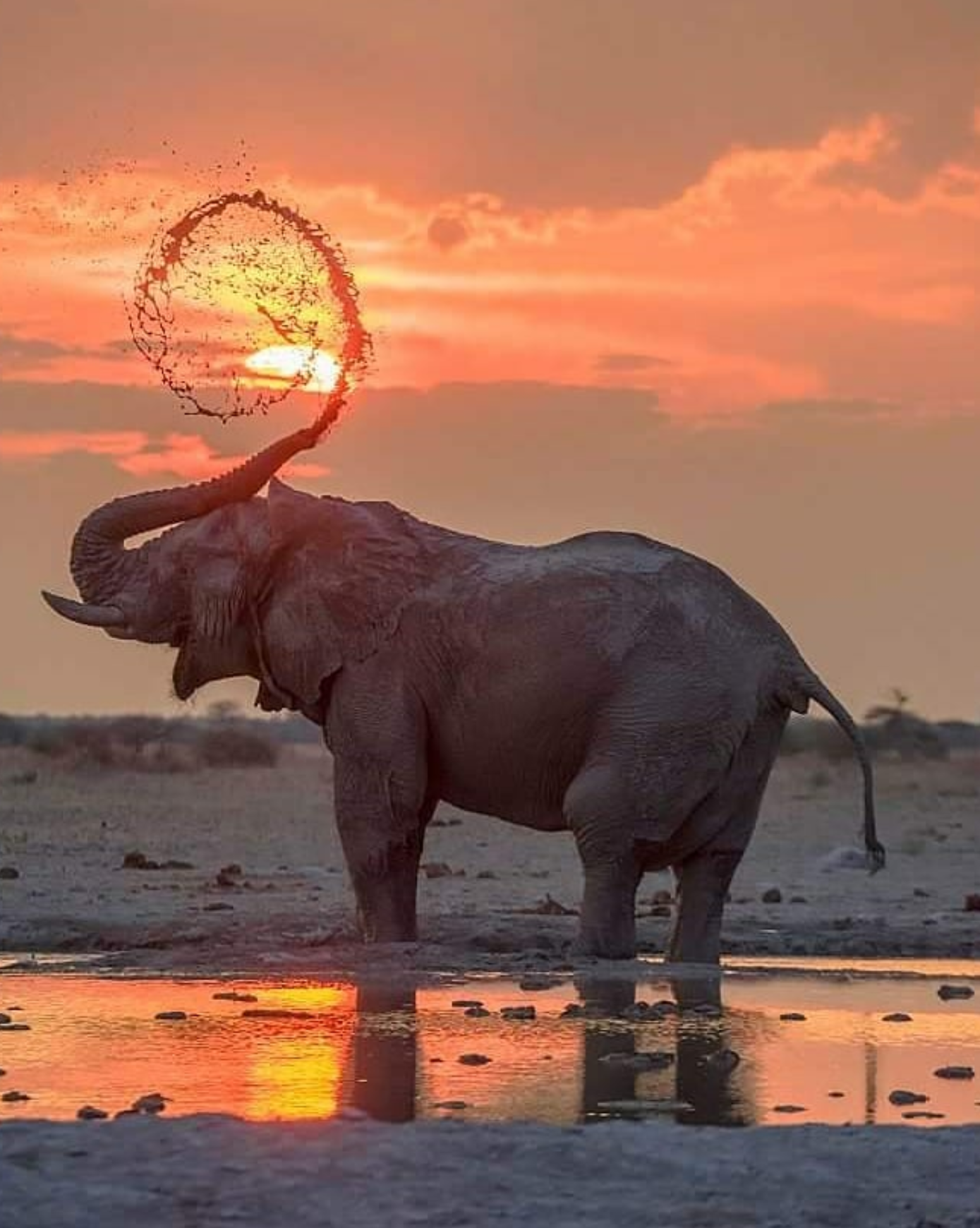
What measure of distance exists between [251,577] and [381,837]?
1.52 m

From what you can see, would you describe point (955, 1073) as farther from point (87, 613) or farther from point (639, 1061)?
point (87, 613)

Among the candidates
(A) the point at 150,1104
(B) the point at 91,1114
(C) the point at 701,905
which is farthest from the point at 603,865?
(B) the point at 91,1114

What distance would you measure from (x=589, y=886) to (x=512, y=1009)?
8.07 feet

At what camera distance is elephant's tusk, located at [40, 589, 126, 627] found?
14.9m

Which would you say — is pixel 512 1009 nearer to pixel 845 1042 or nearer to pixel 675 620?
pixel 845 1042

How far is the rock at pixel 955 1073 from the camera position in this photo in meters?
9.90

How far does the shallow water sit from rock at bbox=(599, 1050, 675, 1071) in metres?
0.03

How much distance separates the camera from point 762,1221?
7.08 metres

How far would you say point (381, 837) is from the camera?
14.0 m

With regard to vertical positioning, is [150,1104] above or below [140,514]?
below

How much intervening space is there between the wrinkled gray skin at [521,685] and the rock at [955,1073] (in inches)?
146

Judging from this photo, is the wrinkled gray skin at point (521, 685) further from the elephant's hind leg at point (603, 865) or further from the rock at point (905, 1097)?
the rock at point (905, 1097)

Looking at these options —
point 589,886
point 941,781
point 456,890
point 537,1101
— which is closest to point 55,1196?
point 537,1101

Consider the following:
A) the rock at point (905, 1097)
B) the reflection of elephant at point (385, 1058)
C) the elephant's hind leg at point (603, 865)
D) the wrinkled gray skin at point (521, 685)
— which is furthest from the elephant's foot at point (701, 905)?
the rock at point (905, 1097)
